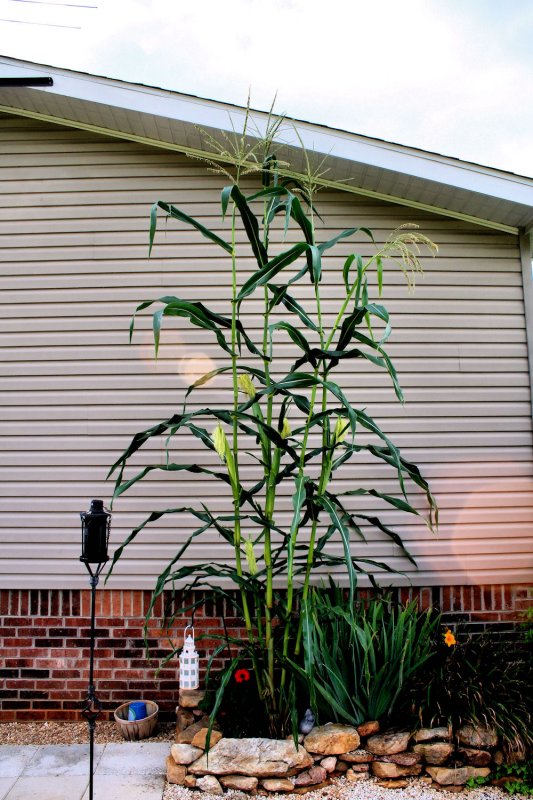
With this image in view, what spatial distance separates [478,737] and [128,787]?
1727 millimetres

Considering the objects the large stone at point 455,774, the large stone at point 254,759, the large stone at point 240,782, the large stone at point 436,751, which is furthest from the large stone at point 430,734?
the large stone at point 240,782

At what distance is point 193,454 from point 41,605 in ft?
4.43

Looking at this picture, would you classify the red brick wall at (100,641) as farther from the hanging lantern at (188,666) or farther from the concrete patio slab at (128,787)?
the concrete patio slab at (128,787)

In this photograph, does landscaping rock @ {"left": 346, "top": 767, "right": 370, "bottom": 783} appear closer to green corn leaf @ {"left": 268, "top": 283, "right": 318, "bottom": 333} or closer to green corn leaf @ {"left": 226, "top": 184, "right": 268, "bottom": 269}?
green corn leaf @ {"left": 268, "top": 283, "right": 318, "bottom": 333}

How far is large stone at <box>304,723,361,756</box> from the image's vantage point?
301 centimetres

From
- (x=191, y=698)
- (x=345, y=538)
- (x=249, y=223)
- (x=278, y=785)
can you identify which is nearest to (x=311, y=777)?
(x=278, y=785)

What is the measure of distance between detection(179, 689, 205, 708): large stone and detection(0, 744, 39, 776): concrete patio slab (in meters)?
0.88

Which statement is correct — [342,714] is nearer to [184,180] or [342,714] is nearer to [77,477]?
[77,477]

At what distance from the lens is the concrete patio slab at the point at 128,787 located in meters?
2.99

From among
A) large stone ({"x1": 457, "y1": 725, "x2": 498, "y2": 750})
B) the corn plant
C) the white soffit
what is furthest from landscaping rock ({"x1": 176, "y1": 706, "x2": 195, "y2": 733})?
the white soffit

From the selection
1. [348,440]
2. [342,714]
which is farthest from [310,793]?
[348,440]

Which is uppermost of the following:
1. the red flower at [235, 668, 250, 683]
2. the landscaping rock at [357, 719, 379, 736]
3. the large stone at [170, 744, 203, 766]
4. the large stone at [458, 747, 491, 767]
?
the red flower at [235, 668, 250, 683]

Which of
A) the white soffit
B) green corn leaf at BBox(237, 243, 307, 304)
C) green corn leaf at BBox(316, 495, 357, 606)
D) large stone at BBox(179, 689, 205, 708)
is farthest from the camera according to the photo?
the white soffit

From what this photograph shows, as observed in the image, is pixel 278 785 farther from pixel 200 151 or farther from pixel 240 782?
pixel 200 151
